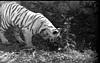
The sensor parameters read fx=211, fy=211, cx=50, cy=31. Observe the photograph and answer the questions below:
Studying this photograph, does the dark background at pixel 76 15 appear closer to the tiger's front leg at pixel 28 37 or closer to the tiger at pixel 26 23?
the tiger at pixel 26 23

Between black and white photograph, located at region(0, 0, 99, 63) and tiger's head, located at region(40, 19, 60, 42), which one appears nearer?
black and white photograph, located at region(0, 0, 99, 63)

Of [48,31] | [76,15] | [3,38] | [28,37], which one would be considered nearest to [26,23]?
[28,37]

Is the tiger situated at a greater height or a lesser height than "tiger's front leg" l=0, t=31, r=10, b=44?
greater

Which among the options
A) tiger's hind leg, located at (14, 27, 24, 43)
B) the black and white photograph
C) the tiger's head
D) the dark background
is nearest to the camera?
the black and white photograph

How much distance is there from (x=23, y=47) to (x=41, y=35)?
32 centimetres

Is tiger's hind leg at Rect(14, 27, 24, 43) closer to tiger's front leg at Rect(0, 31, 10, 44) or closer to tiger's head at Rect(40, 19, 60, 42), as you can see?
tiger's front leg at Rect(0, 31, 10, 44)

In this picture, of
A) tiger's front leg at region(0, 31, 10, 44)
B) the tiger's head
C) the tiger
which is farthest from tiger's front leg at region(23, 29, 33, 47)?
tiger's front leg at region(0, 31, 10, 44)

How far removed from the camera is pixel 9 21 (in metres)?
3.36

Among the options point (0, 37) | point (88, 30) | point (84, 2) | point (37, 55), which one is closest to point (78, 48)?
point (88, 30)

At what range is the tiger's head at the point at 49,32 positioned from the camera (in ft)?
9.84

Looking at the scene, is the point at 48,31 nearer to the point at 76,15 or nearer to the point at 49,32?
the point at 49,32

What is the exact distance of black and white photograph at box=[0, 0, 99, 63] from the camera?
2.69 metres

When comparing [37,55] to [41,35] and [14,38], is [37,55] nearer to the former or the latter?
[41,35]

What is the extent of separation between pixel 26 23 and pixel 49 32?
389 millimetres
